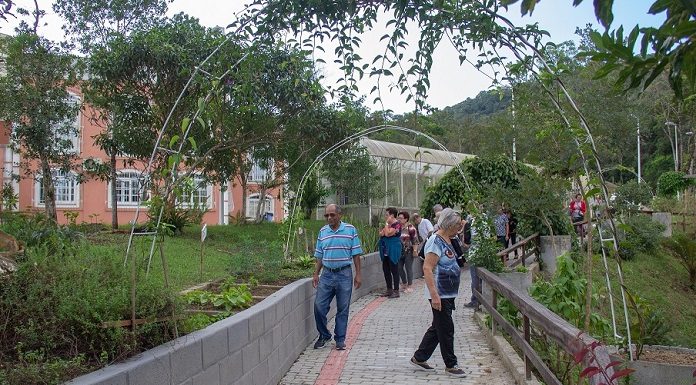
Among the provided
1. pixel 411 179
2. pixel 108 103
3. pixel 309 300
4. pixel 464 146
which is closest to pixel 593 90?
pixel 411 179

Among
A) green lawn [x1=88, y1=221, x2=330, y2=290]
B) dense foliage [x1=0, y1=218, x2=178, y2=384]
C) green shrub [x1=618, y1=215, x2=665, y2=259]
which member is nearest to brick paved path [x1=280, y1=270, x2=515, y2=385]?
green lawn [x1=88, y1=221, x2=330, y2=290]

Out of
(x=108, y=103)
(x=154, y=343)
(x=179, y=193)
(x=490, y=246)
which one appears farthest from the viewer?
(x=108, y=103)

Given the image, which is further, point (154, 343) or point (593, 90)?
point (593, 90)

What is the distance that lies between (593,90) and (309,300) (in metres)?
26.9

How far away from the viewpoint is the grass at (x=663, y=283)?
55.3 ft

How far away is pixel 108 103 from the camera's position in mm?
19297

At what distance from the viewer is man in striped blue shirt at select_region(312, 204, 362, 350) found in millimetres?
8102

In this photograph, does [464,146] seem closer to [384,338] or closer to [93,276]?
[384,338]

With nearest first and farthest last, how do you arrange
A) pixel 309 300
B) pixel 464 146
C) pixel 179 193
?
1. pixel 179 193
2. pixel 309 300
3. pixel 464 146

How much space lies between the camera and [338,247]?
811 centimetres

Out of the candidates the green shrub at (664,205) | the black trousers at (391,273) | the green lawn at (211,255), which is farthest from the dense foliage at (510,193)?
the green shrub at (664,205)

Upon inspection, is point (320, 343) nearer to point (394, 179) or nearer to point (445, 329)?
point (445, 329)

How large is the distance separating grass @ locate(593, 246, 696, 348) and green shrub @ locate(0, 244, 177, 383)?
13.8 meters

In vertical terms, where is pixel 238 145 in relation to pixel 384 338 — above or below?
above
